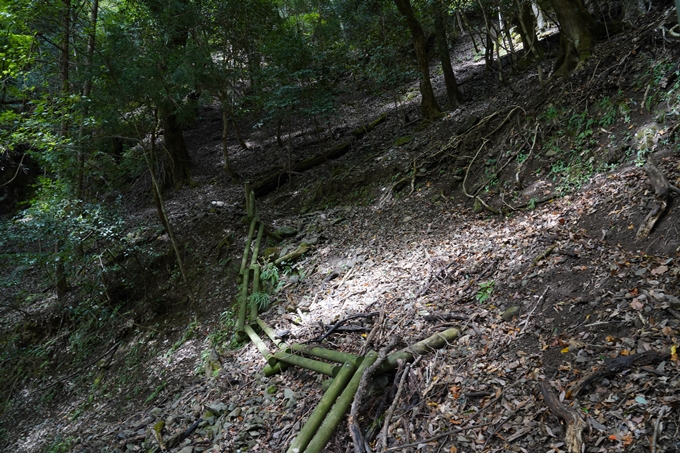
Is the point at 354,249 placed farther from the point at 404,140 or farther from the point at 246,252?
the point at 404,140

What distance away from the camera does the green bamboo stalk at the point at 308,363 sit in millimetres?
4309

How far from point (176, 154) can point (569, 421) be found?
14167 millimetres

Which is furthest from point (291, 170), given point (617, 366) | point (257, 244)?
point (617, 366)

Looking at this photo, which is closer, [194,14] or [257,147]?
[194,14]

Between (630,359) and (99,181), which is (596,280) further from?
(99,181)

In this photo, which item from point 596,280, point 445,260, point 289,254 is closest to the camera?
point 596,280

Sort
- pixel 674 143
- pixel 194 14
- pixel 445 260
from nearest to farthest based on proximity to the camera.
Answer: pixel 674 143, pixel 445 260, pixel 194 14

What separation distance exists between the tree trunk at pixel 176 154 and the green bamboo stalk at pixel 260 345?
911cm

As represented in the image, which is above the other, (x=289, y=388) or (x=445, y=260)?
(x=445, y=260)

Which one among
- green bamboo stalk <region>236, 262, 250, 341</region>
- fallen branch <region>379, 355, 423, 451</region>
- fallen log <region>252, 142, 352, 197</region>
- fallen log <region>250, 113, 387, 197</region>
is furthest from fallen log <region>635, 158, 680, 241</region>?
fallen log <region>252, 142, 352, 197</region>

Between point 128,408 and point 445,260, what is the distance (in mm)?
5648

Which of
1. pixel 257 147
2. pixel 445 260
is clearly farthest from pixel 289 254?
pixel 257 147

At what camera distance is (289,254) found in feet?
26.5

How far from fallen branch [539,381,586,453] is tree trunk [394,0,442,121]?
923cm
